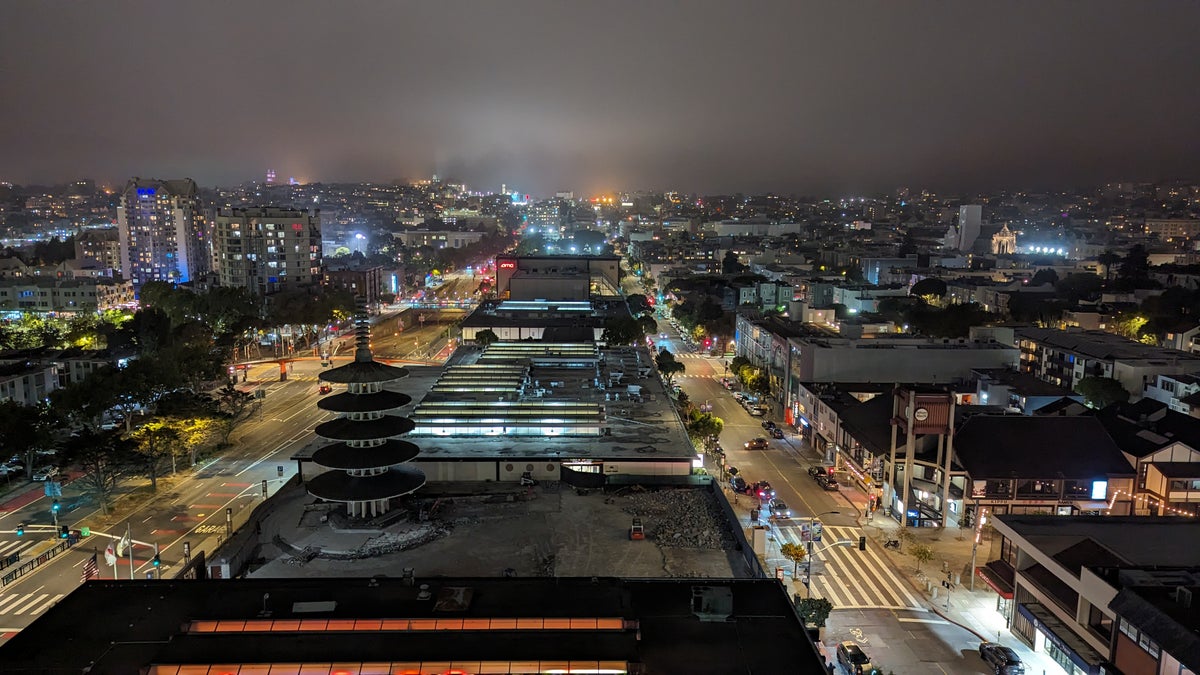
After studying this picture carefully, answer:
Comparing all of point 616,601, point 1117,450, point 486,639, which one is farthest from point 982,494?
point 486,639

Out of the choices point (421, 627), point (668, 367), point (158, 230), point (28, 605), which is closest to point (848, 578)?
point (421, 627)

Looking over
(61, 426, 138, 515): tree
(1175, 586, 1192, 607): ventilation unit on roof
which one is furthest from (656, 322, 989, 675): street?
(61, 426, 138, 515): tree

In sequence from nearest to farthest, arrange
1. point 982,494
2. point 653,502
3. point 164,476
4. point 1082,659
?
point 1082,659 < point 653,502 < point 982,494 < point 164,476

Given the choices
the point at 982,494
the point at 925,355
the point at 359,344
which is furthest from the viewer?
the point at 925,355

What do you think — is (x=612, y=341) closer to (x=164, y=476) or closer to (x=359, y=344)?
(x=164, y=476)

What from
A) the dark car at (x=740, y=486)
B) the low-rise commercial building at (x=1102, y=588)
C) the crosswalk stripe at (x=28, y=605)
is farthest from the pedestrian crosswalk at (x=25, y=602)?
the low-rise commercial building at (x=1102, y=588)

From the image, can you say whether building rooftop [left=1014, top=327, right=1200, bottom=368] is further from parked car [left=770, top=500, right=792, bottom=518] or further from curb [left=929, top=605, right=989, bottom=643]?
curb [left=929, top=605, right=989, bottom=643]
